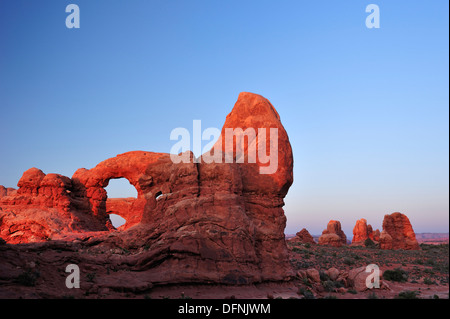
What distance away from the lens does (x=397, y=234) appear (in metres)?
47.2

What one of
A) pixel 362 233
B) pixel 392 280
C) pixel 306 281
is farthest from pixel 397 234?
pixel 306 281

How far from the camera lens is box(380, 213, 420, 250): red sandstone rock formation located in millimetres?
45938

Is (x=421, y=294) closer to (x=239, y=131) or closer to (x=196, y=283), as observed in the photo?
(x=196, y=283)

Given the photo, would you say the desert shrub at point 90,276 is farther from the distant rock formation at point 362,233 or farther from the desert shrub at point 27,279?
the distant rock formation at point 362,233

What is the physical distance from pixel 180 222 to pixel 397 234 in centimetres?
3979

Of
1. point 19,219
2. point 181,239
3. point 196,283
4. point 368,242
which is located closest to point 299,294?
point 196,283

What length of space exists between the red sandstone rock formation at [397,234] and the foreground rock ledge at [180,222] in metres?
32.1

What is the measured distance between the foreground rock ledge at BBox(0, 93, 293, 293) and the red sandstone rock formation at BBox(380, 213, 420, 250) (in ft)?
105

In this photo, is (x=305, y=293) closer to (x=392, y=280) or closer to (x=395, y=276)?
(x=392, y=280)

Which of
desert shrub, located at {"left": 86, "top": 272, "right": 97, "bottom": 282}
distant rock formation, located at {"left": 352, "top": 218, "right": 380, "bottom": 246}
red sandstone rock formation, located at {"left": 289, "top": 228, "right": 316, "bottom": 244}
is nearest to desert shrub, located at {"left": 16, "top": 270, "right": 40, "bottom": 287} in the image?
desert shrub, located at {"left": 86, "top": 272, "right": 97, "bottom": 282}

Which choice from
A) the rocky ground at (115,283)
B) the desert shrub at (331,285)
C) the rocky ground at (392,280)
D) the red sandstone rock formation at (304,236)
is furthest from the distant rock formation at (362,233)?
the desert shrub at (331,285)

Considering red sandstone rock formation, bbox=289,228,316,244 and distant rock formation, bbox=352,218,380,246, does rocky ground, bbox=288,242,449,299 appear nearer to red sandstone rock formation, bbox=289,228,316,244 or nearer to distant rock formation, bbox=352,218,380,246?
red sandstone rock formation, bbox=289,228,316,244

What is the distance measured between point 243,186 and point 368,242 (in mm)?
42532
